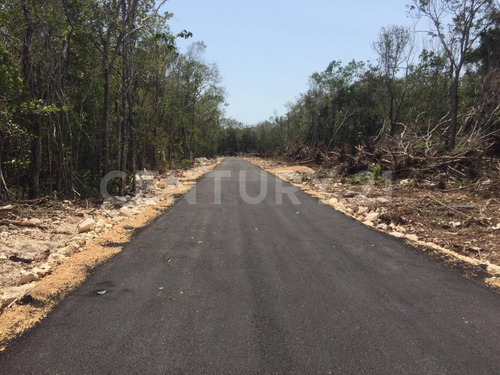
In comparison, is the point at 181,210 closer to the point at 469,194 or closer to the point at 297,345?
the point at 297,345

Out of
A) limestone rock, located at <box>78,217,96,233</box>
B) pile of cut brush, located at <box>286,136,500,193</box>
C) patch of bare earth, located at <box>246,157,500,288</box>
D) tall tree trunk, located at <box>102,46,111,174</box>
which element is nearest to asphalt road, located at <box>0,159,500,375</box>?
patch of bare earth, located at <box>246,157,500,288</box>

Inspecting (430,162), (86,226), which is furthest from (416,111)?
(86,226)

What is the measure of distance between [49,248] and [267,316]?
376cm

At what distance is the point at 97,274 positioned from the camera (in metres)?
4.35

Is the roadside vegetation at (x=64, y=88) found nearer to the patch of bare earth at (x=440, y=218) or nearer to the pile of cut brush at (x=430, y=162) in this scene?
the patch of bare earth at (x=440, y=218)

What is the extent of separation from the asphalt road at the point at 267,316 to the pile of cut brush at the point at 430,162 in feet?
23.6

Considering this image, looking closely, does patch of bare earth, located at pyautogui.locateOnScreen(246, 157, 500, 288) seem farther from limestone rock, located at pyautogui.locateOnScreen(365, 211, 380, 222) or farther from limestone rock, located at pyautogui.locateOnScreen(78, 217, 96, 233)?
limestone rock, located at pyautogui.locateOnScreen(78, 217, 96, 233)

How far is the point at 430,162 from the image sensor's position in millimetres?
13062

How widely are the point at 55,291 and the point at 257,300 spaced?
227 cm

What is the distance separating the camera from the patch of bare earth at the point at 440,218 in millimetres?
5277

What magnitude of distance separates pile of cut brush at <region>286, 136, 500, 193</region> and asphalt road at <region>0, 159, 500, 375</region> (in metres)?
7.18

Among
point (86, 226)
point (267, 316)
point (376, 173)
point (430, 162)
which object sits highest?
point (430, 162)

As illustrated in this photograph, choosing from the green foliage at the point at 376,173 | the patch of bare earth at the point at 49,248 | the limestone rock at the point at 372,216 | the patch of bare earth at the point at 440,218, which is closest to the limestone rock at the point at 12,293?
the patch of bare earth at the point at 49,248

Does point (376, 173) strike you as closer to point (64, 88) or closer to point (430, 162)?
point (430, 162)
